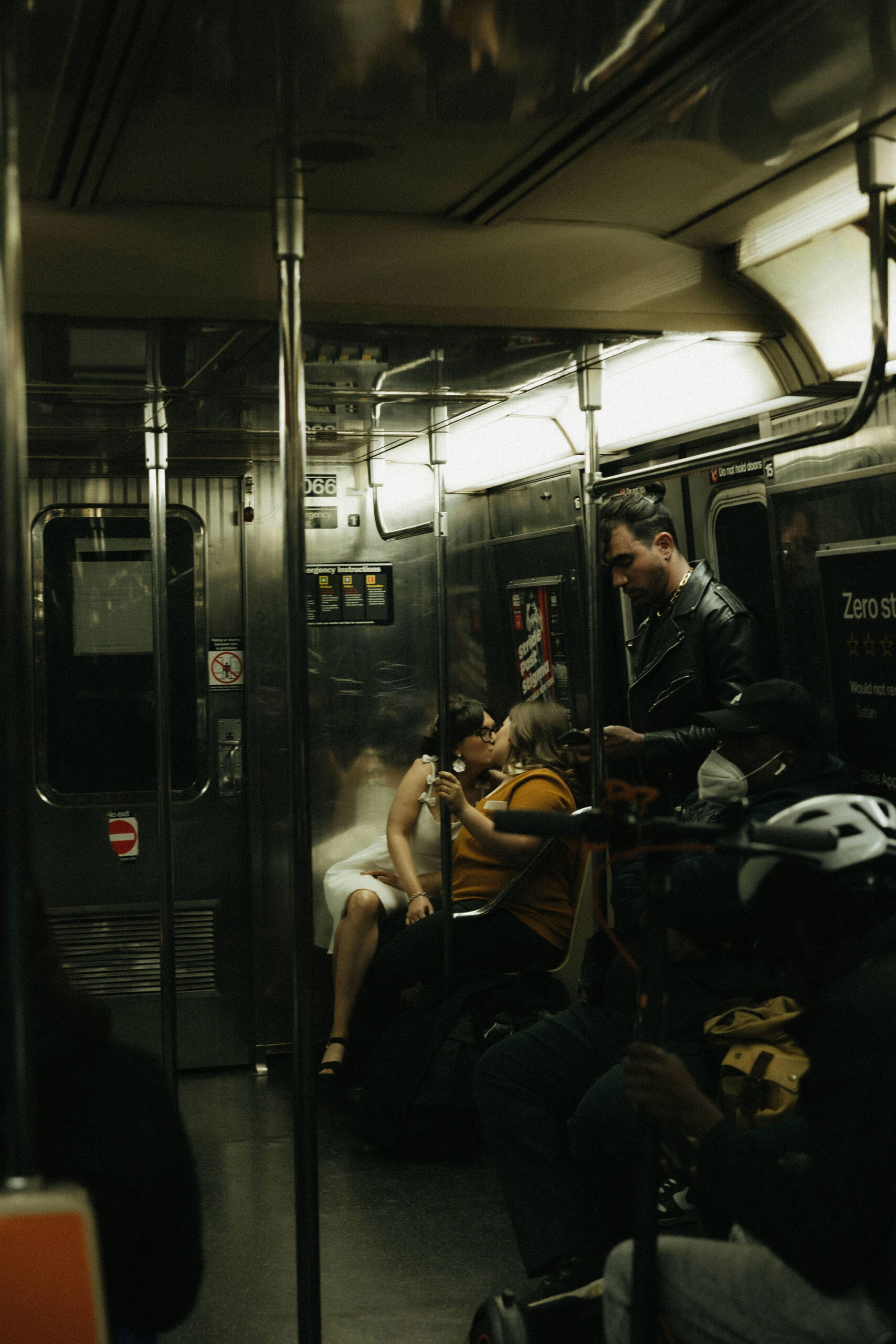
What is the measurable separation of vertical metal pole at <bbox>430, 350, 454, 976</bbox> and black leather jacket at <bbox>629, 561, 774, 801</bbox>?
771 mm

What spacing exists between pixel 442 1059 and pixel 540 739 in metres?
1.32

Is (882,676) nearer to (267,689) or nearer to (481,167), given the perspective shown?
(481,167)

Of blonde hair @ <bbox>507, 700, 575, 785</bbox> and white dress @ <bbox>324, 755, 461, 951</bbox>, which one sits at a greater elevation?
blonde hair @ <bbox>507, 700, 575, 785</bbox>

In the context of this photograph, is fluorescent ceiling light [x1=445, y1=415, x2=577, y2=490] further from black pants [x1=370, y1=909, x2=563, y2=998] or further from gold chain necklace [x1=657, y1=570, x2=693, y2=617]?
black pants [x1=370, y1=909, x2=563, y2=998]

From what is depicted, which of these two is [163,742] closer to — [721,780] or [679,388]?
[721,780]

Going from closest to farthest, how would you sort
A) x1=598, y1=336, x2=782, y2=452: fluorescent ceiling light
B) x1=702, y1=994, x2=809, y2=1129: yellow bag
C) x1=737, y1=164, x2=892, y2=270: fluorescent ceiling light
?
x1=737, y1=164, x2=892, y2=270: fluorescent ceiling light < x1=702, y1=994, x2=809, y2=1129: yellow bag < x1=598, y1=336, x2=782, y2=452: fluorescent ceiling light

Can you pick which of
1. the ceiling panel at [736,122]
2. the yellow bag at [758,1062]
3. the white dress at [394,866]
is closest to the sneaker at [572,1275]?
Answer: the yellow bag at [758,1062]

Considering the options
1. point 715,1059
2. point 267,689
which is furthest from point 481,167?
point 267,689

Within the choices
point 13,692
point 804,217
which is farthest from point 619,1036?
point 13,692

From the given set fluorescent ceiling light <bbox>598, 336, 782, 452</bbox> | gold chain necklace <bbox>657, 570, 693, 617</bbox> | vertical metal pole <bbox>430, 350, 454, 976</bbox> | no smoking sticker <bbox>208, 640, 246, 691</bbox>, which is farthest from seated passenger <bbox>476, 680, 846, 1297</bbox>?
no smoking sticker <bbox>208, 640, 246, 691</bbox>

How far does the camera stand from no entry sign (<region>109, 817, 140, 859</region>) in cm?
585

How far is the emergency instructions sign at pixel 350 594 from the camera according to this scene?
606cm

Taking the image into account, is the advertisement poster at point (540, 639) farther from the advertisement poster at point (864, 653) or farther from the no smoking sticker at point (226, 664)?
the advertisement poster at point (864, 653)

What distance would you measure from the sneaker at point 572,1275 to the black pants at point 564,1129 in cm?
3
